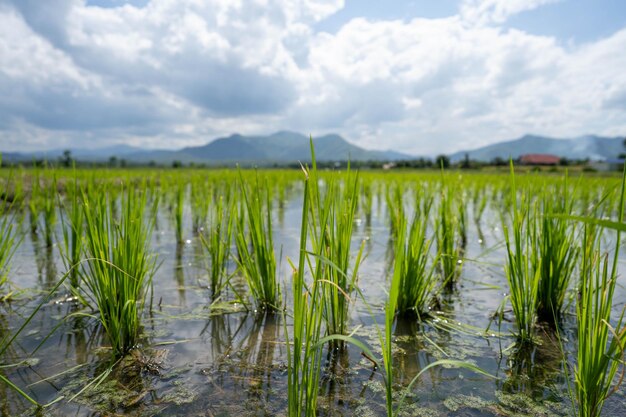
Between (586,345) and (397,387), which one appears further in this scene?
(397,387)

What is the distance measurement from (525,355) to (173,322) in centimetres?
211

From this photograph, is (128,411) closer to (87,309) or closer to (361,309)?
(87,309)

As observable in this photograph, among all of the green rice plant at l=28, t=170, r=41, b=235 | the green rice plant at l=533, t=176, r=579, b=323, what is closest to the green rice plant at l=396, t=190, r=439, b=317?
the green rice plant at l=533, t=176, r=579, b=323

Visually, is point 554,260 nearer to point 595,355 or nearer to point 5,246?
point 595,355

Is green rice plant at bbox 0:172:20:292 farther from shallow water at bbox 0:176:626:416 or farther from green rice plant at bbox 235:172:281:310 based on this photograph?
green rice plant at bbox 235:172:281:310

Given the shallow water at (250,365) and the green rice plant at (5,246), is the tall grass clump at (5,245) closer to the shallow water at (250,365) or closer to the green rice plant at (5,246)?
the green rice plant at (5,246)

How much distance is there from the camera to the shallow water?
1.50 meters

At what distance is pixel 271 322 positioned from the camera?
2.32m

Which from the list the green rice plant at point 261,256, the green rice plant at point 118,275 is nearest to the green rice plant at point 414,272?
the green rice plant at point 261,256

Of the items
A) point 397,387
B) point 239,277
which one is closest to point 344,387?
point 397,387

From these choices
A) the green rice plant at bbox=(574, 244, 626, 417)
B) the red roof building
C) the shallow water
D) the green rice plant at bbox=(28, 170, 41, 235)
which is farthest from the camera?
the red roof building

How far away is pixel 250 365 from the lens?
181 cm

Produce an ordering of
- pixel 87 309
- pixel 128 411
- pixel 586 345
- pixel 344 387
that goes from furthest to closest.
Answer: pixel 87 309
pixel 344 387
pixel 128 411
pixel 586 345

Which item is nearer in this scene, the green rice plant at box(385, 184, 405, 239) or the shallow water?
the shallow water
